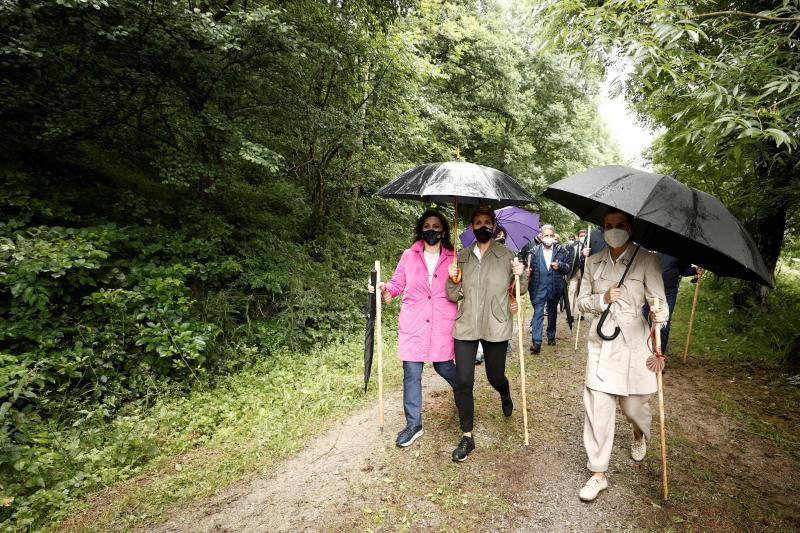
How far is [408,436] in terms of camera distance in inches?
155

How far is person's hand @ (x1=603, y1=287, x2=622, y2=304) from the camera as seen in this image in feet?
10.2

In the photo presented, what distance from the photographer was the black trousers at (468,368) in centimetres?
364

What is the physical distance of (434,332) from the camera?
3.78m

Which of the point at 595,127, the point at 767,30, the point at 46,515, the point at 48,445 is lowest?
the point at 46,515

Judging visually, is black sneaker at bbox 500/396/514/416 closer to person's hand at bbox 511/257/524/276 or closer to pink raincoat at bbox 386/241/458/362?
pink raincoat at bbox 386/241/458/362

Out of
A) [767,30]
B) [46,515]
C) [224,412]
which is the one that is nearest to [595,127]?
[767,30]

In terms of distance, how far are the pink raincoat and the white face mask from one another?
145 cm

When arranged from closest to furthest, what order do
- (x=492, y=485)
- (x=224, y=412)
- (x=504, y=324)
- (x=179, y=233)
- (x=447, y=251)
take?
(x=492, y=485), (x=504, y=324), (x=447, y=251), (x=224, y=412), (x=179, y=233)

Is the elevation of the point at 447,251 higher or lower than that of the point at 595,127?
lower

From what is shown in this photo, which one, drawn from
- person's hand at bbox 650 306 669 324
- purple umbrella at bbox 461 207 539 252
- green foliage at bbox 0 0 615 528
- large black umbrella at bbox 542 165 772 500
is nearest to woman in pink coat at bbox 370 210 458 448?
large black umbrella at bbox 542 165 772 500

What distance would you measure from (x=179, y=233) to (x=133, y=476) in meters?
3.87

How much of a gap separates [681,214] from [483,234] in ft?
5.20

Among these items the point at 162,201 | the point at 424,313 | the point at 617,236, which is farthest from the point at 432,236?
the point at 162,201

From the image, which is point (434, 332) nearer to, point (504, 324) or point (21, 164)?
point (504, 324)
